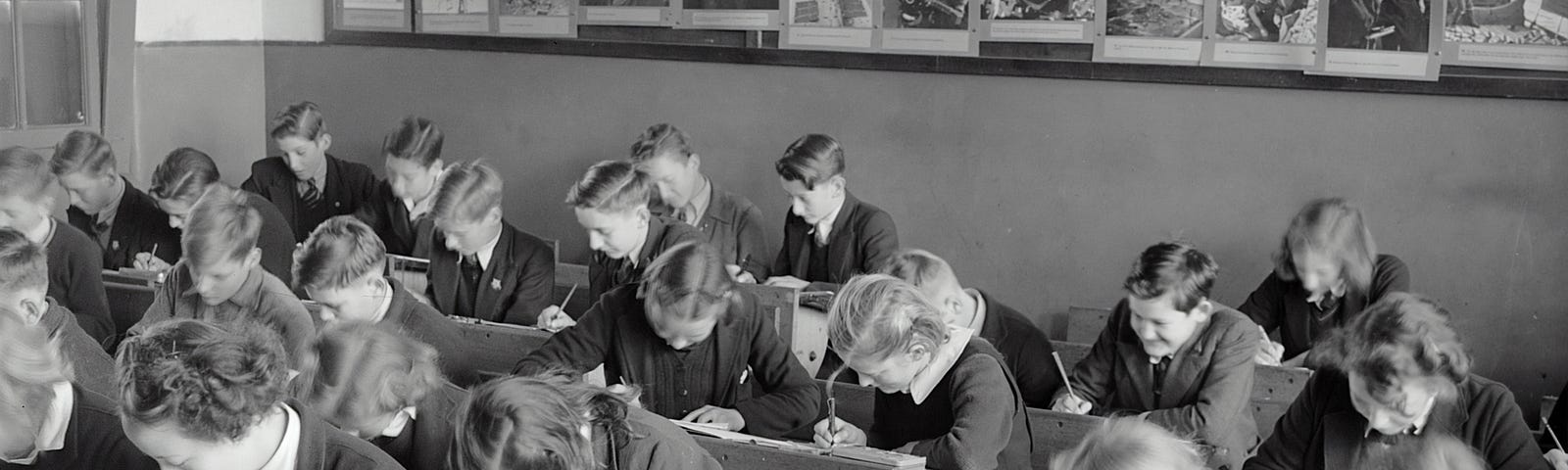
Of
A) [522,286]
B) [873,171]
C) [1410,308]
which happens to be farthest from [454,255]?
[1410,308]

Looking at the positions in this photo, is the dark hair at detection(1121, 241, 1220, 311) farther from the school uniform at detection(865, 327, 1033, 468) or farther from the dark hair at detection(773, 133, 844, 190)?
the dark hair at detection(773, 133, 844, 190)

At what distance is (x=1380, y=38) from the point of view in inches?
192

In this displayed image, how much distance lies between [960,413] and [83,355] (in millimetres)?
1896

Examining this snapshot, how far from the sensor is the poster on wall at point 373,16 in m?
6.91

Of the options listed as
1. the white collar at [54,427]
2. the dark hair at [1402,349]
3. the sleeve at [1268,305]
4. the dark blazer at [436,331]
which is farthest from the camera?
the sleeve at [1268,305]

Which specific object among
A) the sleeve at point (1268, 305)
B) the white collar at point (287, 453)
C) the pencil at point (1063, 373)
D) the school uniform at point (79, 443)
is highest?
the white collar at point (287, 453)

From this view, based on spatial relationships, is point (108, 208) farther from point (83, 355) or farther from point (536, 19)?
point (83, 355)

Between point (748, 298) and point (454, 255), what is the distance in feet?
4.55

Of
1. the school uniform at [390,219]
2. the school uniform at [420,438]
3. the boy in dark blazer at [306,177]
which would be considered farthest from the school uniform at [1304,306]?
the boy in dark blazer at [306,177]

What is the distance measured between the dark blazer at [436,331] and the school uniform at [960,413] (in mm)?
1126

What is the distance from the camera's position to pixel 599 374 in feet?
12.3

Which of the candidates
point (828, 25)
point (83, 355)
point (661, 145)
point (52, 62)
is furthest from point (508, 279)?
point (52, 62)

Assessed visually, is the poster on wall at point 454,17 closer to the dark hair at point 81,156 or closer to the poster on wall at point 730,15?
the poster on wall at point 730,15

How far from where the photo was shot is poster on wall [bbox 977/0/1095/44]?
17.5 ft
